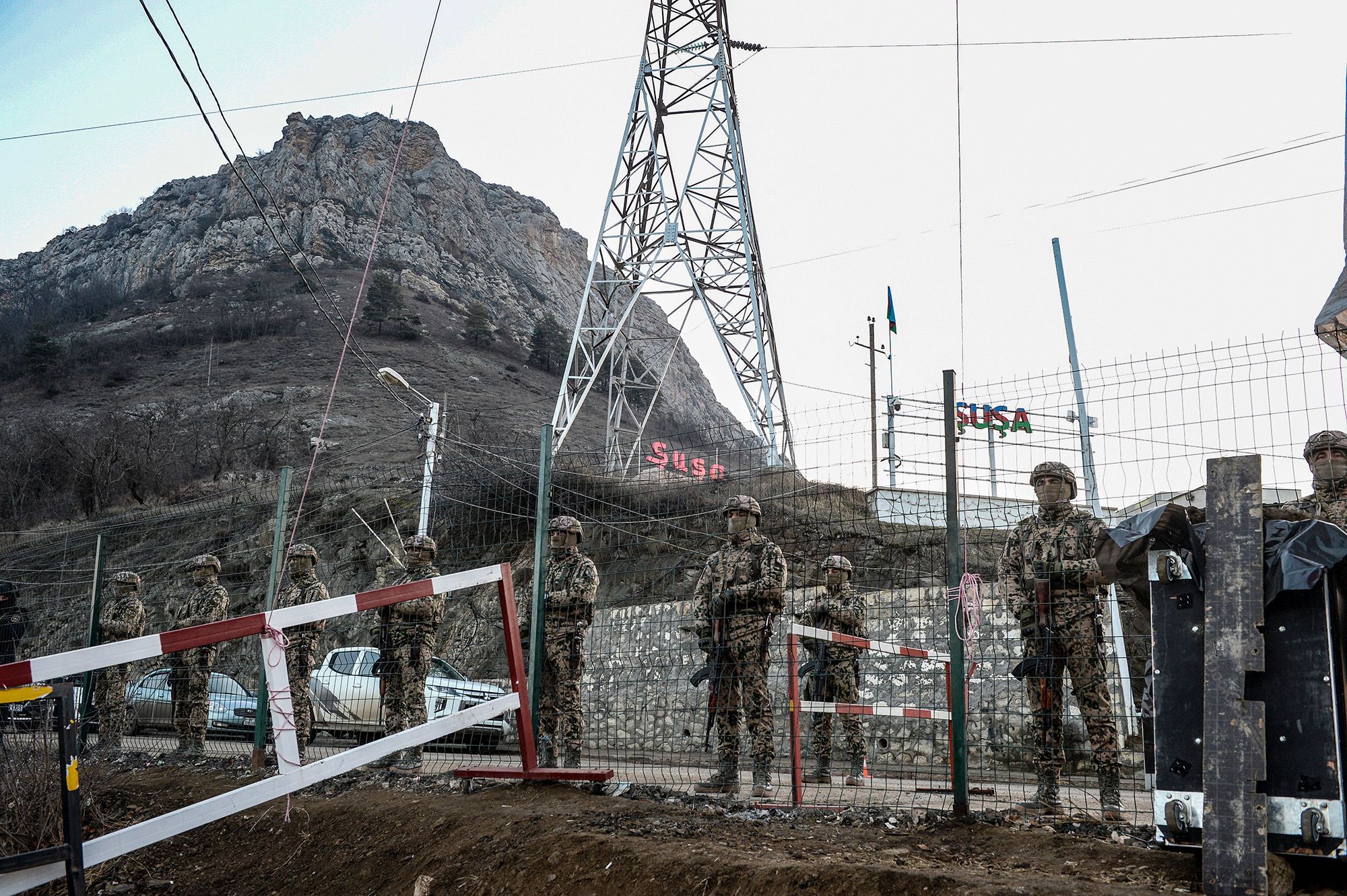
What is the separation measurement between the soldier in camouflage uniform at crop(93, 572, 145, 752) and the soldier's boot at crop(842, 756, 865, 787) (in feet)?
24.2

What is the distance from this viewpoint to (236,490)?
2461 cm

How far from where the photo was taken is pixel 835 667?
845cm

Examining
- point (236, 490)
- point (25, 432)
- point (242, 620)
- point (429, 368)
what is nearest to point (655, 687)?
point (242, 620)

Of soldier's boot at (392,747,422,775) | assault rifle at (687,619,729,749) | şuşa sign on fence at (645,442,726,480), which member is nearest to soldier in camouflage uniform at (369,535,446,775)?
soldier's boot at (392,747,422,775)

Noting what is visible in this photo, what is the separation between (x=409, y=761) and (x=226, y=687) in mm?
4629

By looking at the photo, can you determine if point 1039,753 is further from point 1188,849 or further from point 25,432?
point 25,432

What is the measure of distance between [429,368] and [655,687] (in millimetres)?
37559

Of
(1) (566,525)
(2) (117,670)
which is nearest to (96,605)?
(2) (117,670)

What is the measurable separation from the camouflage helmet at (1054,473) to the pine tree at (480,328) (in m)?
51.5

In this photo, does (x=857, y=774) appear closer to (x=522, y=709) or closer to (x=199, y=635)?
(x=522, y=709)

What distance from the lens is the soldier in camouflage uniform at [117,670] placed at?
10000 millimetres

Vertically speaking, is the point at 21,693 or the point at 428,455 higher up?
the point at 428,455

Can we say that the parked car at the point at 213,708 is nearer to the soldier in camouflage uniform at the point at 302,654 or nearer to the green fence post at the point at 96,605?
the green fence post at the point at 96,605

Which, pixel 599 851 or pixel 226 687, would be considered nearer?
pixel 599 851
